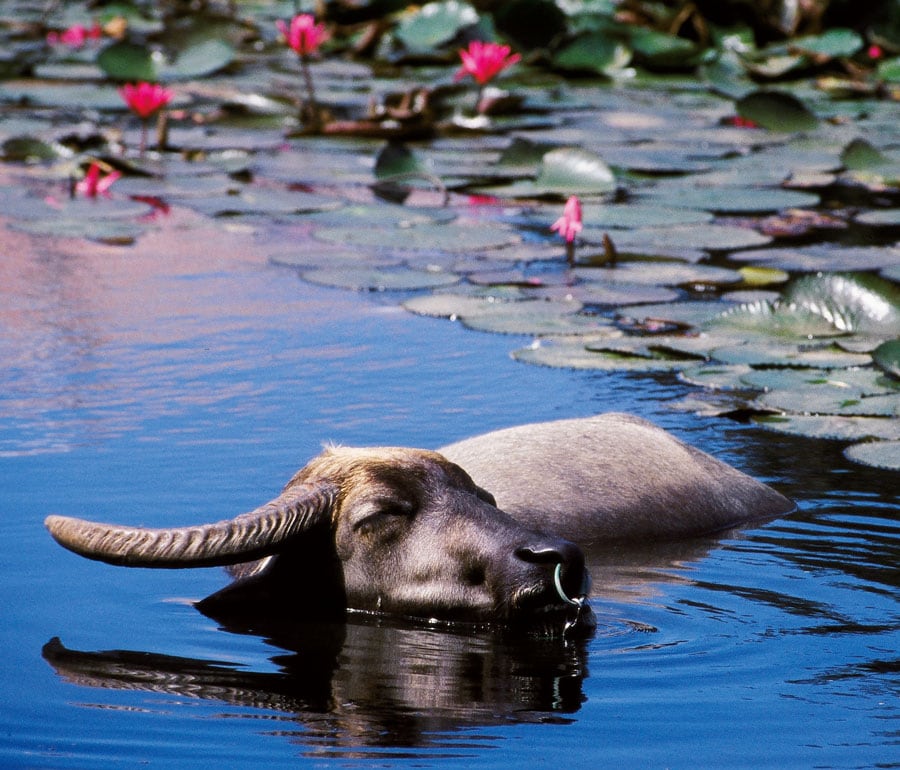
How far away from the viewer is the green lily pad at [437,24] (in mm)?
16953

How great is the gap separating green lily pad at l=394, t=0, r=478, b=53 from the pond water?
9303mm

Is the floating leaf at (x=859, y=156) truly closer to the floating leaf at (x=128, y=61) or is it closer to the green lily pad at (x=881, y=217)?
the green lily pad at (x=881, y=217)

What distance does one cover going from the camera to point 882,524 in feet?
18.0

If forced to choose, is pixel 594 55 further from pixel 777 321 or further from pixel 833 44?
pixel 777 321

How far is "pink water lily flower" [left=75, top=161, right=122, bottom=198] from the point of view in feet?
35.9

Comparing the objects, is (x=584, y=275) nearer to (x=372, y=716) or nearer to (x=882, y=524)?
(x=882, y=524)

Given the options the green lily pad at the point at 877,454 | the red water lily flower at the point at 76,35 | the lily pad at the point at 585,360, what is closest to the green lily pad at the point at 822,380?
the lily pad at the point at 585,360

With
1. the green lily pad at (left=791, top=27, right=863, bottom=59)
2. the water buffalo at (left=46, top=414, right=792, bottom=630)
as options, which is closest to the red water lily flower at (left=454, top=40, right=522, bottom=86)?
the green lily pad at (left=791, top=27, right=863, bottom=59)

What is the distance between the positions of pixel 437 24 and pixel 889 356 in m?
11.2

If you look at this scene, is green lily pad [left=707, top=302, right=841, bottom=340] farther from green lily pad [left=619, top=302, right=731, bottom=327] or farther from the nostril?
the nostril

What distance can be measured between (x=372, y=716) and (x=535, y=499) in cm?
160

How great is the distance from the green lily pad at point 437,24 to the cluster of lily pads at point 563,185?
0.11 feet

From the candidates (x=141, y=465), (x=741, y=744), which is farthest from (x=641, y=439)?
(x=741, y=744)

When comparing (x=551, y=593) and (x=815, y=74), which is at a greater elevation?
(x=551, y=593)
